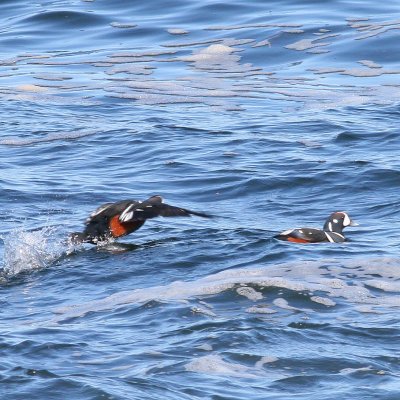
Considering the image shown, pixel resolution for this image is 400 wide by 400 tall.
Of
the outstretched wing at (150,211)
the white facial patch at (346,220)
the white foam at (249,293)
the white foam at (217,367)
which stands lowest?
the white facial patch at (346,220)

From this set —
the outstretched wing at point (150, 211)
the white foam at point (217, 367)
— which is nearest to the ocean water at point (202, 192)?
the white foam at point (217, 367)

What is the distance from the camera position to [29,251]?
9.09 metres

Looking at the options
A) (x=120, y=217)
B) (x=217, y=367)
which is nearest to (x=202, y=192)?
(x=120, y=217)

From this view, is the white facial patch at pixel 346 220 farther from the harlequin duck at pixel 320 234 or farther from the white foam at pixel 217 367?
the white foam at pixel 217 367

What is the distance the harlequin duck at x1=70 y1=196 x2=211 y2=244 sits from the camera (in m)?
9.54

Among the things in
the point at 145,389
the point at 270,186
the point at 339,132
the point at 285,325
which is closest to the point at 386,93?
the point at 339,132

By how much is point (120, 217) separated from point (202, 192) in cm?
212

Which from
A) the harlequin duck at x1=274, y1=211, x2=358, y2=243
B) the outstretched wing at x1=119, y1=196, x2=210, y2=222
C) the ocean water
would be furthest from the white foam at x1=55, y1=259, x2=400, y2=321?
the outstretched wing at x1=119, y1=196, x2=210, y2=222

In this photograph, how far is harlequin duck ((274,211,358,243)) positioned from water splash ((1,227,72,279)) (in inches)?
69.7

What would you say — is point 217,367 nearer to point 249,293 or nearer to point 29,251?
point 249,293

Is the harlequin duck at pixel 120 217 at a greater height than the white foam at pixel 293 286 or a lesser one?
greater

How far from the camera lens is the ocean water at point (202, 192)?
6.73m

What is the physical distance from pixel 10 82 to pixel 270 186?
6399mm

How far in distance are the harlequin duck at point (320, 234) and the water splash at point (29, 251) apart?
1772 mm
